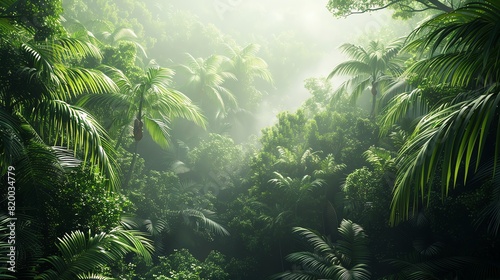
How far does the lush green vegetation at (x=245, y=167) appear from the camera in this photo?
364 cm

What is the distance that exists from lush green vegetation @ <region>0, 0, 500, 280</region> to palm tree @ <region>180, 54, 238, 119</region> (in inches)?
3.5

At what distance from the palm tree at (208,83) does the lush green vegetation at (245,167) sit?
3.5 inches

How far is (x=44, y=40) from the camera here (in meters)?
5.93

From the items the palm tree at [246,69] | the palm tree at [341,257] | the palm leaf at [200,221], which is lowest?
the palm tree at [341,257]

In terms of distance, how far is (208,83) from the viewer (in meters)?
17.8

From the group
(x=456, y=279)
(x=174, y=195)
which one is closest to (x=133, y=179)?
(x=174, y=195)

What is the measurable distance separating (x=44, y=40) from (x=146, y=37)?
19.8 metres

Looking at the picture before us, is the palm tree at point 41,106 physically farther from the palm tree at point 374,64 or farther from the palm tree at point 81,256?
the palm tree at point 374,64

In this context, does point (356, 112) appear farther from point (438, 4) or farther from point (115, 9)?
point (115, 9)

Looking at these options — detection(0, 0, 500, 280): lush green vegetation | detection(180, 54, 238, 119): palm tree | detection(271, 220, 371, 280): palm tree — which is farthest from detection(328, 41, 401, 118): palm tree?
detection(180, 54, 238, 119): palm tree

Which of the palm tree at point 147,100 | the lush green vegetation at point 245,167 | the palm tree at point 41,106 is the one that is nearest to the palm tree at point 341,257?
the lush green vegetation at point 245,167

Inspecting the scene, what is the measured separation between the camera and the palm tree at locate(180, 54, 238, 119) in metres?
17.6

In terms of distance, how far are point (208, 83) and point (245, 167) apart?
3.97 meters

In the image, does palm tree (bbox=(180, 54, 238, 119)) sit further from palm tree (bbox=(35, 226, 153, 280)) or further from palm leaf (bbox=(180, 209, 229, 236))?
palm tree (bbox=(35, 226, 153, 280))
